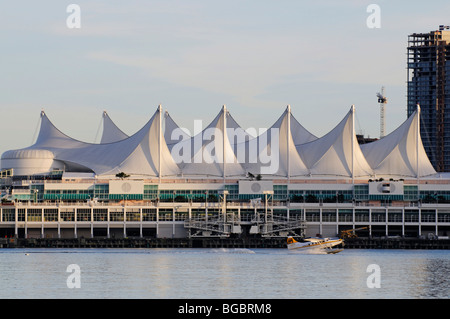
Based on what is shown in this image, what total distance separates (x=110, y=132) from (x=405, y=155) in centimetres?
3874

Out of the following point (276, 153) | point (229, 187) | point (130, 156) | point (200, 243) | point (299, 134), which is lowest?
point (200, 243)

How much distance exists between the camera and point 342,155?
13062 cm

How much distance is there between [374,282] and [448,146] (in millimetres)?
133697

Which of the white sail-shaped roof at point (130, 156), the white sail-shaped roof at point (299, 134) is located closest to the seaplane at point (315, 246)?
the white sail-shaped roof at point (130, 156)

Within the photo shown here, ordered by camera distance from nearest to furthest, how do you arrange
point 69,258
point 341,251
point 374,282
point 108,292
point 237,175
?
point 108,292
point 374,282
point 69,258
point 341,251
point 237,175

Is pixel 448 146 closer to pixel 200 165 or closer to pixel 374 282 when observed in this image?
pixel 200 165

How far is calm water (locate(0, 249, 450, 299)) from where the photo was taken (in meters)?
63.0

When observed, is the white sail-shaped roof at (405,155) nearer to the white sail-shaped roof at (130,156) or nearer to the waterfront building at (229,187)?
the waterfront building at (229,187)

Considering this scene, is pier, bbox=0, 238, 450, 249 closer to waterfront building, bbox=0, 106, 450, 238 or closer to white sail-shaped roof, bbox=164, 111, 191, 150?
waterfront building, bbox=0, 106, 450, 238

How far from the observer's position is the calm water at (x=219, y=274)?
62969 mm

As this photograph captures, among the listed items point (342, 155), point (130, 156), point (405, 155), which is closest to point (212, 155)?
point (130, 156)

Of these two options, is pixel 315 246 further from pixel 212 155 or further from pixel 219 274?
pixel 212 155

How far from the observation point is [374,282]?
6975cm
